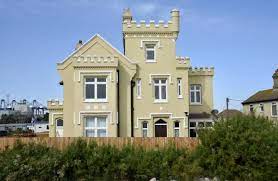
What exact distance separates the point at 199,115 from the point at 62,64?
1200 centimetres

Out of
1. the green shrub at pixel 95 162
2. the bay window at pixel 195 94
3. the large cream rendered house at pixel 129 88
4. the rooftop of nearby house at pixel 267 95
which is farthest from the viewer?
the rooftop of nearby house at pixel 267 95

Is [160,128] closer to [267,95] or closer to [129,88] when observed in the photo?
[129,88]

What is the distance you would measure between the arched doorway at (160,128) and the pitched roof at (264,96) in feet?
67.3

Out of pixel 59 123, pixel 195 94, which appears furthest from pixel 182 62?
pixel 59 123

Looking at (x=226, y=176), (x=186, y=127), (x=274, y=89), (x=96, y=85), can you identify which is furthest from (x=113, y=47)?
(x=274, y=89)

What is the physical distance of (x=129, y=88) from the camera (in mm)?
32906

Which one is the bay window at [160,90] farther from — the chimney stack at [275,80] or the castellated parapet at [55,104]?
the chimney stack at [275,80]

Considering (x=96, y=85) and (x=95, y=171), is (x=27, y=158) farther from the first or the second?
(x=96, y=85)

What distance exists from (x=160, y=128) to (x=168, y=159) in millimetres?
14896

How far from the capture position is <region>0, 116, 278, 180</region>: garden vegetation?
1750 cm

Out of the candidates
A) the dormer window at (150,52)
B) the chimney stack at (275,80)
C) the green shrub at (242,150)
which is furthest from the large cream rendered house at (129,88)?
the chimney stack at (275,80)

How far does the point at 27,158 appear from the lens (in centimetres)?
1791

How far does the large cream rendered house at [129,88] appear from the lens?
103ft

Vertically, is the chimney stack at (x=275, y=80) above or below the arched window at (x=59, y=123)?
above
